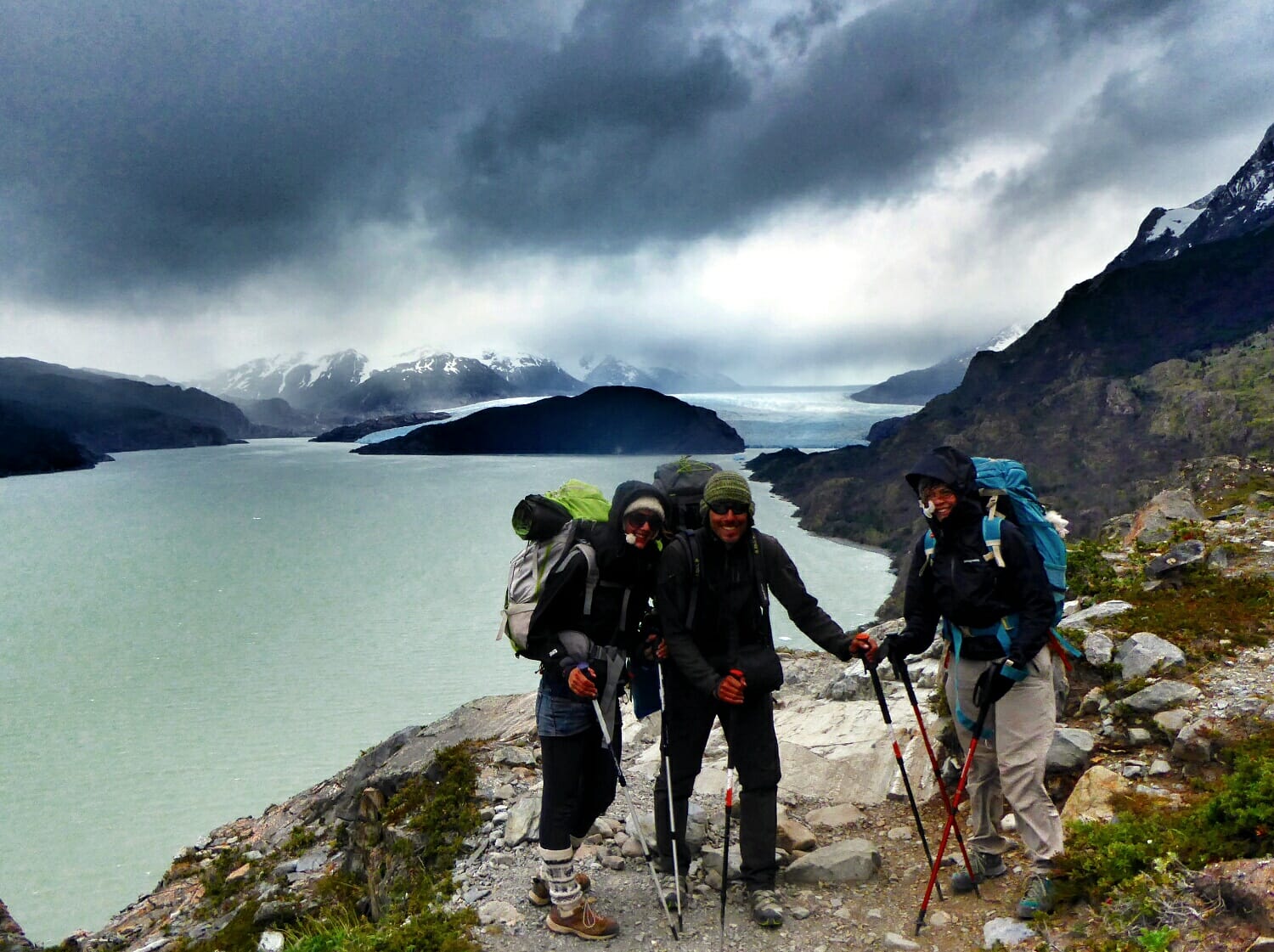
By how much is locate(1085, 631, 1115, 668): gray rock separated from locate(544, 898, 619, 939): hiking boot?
4926 millimetres

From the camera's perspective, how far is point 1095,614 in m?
8.17

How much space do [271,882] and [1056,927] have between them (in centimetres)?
912

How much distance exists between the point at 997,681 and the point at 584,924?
9.10 ft

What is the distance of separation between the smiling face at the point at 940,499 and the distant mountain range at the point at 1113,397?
244 feet

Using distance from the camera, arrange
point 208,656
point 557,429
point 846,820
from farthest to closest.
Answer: point 557,429 < point 208,656 < point 846,820

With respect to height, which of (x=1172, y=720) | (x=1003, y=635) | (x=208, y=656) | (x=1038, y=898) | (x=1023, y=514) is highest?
(x=1023, y=514)

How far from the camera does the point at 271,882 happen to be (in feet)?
30.6

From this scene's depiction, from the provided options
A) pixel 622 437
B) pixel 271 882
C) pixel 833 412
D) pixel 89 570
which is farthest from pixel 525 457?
pixel 271 882

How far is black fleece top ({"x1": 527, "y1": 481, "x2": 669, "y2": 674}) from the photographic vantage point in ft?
13.8

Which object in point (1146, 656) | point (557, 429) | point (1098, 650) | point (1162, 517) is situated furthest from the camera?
point (557, 429)

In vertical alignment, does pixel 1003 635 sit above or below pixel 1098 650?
above

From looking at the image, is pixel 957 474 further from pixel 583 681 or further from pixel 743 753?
pixel 583 681

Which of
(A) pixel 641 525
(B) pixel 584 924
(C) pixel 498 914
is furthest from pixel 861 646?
(C) pixel 498 914

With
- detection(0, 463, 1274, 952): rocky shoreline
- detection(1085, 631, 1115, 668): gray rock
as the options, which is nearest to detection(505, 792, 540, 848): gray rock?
detection(0, 463, 1274, 952): rocky shoreline
